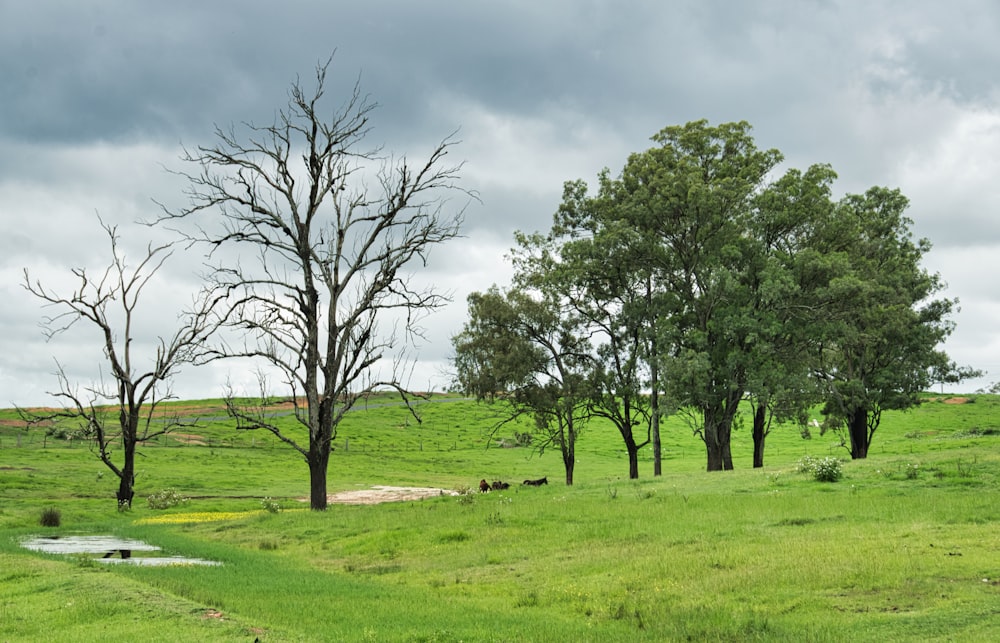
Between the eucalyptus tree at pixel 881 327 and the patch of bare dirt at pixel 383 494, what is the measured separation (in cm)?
2540

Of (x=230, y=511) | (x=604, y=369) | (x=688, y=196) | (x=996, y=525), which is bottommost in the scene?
(x=230, y=511)

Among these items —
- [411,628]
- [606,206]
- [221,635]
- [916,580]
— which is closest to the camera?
[221,635]

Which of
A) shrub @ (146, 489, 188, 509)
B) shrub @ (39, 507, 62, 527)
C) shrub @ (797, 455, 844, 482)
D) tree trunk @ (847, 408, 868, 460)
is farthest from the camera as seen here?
tree trunk @ (847, 408, 868, 460)

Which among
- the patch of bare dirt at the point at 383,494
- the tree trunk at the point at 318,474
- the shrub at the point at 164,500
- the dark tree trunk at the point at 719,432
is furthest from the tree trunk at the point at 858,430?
the shrub at the point at 164,500

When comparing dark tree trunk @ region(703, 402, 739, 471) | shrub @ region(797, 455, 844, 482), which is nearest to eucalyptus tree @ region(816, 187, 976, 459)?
dark tree trunk @ region(703, 402, 739, 471)

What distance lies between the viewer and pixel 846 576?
14562 mm

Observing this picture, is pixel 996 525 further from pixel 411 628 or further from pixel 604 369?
pixel 604 369

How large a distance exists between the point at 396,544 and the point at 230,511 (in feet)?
70.8

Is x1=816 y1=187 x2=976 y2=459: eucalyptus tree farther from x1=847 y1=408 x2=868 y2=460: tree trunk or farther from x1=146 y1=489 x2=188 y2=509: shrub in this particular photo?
x1=146 y1=489 x2=188 y2=509: shrub

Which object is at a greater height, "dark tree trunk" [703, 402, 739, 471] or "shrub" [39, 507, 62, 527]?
"dark tree trunk" [703, 402, 739, 471]

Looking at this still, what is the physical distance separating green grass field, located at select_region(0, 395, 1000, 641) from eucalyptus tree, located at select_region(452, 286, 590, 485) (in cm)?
1321

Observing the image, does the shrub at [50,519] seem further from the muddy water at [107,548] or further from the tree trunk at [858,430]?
the tree trunk at [858,430]

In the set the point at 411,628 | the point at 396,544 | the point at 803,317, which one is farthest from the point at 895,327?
the point at 411,628

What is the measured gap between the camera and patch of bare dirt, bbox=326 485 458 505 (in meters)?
46.9
